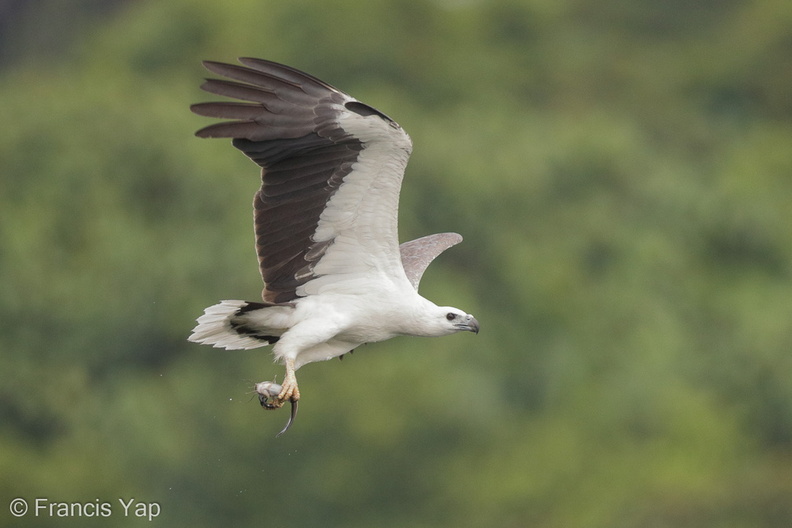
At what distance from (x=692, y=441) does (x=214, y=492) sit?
66.5 feet

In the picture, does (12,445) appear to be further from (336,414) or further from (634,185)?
(634,185)

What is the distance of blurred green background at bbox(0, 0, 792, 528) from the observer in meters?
38.7

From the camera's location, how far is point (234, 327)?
13328 mm

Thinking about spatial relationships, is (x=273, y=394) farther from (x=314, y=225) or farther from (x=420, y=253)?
(x=420, y=253)

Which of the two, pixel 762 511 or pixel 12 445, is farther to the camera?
pixel 762 511

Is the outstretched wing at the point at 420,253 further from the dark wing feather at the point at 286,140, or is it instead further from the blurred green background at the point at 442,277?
the blurred green background at the point at 442,277

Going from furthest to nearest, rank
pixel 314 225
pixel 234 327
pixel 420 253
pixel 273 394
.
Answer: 1. pixel 420 253
2. pixel 234 327
3. pixel 314 225
4. pixel 273 394

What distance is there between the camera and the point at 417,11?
297 feet

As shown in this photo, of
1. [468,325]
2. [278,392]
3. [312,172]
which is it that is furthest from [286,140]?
[468,325]

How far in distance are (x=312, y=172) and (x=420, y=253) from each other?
266 centimetres

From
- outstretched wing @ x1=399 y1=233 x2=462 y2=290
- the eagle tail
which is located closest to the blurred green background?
outstretched wing @ x1=399 y1=233 x2=462 y2=290

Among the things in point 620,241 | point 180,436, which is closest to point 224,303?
point 180,436

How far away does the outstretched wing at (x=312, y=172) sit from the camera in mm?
12141

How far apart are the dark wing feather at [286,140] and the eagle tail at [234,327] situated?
1.63 feet
